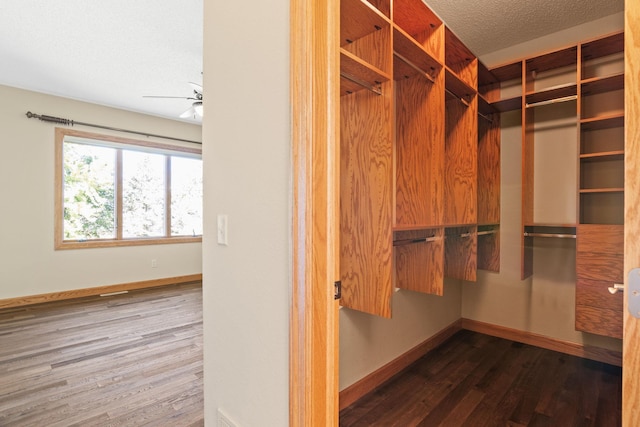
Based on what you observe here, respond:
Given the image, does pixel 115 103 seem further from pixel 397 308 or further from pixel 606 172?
pixel 606 172

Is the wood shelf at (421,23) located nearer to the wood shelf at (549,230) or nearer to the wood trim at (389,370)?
the wood shelf at (549,230)

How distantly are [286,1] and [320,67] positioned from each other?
270 mm

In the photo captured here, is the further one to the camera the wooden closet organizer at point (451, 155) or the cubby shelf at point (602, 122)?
the cubby shelf at point (602, 122)

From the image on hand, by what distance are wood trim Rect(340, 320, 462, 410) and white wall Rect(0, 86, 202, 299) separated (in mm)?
4121

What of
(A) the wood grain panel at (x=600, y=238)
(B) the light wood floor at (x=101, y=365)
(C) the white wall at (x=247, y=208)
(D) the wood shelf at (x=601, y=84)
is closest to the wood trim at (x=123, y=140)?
(B) the light wood floor at (x=101, y=365)

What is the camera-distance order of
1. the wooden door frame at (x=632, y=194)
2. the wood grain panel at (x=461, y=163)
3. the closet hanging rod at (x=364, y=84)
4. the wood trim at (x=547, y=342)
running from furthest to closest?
the wood grain panel at (x=461, y=163), the wood trim at (x=547, y=342), the closet hanging rod at (x=364, y=84), the wooden door frame at (x=632, y=194)

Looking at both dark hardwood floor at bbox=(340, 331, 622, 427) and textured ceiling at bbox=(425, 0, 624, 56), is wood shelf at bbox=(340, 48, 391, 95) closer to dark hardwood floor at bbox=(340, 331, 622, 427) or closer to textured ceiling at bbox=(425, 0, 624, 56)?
textured ceiling at bbox=(425, 0, 624, 56)

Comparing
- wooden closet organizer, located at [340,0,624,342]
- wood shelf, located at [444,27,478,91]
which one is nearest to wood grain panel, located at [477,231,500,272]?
wooden closet organizer, located at [340,0,624,342]

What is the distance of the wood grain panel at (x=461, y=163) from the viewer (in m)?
2.56

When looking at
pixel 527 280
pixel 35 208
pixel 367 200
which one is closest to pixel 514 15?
pixel 367 200

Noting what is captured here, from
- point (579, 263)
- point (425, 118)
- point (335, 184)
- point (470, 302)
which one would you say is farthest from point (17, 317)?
point (579, 263)

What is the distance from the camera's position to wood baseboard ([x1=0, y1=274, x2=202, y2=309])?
12.7ft

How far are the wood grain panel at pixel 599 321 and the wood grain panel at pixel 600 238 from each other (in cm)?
39

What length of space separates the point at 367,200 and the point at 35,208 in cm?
448
